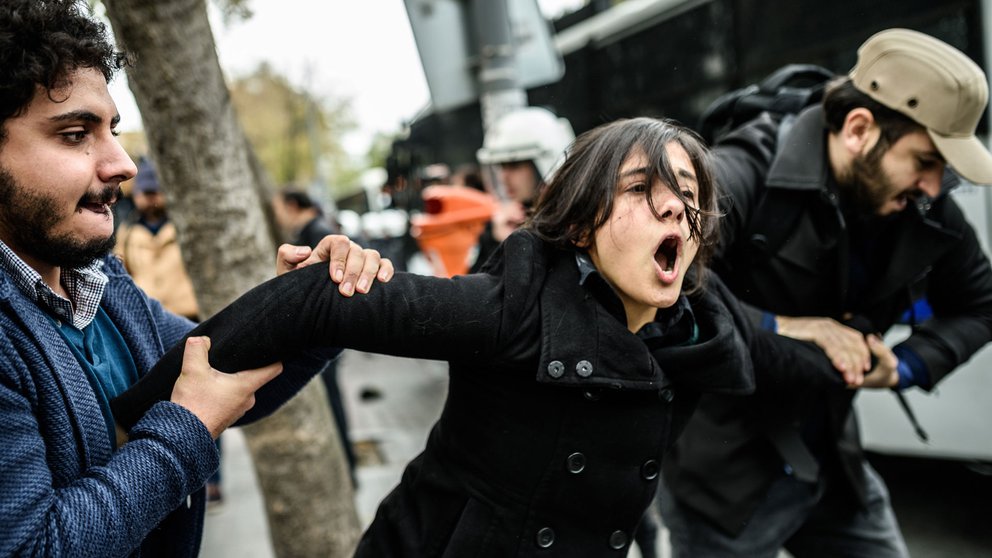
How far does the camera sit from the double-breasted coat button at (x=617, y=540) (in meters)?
1.91

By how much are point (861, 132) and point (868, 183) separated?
163mm

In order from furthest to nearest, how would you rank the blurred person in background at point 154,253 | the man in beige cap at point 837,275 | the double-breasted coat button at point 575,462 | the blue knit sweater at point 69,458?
the blurred person in background at point 154,253
the man in beige cap at point 837,275
the double-breasted coat button at point 575,462
the blue knit sweater at point 69,458

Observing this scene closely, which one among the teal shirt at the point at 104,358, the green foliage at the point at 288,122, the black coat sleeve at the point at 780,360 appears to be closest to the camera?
the teal shirt at the point at 104,358

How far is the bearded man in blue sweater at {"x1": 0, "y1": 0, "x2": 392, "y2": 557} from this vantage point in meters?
1.35

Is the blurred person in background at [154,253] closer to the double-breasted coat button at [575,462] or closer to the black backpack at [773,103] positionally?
the black backpack at [773,103]

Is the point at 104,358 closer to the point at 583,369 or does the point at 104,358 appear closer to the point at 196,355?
the point at 196,355

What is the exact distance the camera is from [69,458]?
1480 millimetres

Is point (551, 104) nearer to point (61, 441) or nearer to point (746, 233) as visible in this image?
point (746, 233)

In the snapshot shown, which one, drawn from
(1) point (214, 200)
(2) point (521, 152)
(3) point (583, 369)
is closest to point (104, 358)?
(3) point (583, 369)

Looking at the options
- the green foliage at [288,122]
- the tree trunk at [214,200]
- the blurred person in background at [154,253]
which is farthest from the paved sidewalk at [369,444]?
the green foliage at [288,122]

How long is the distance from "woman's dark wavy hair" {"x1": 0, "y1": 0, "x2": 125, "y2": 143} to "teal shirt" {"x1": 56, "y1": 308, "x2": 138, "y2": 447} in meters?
0.44

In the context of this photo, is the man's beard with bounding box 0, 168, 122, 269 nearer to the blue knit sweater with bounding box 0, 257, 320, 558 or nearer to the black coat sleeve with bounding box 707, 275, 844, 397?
the blue knit sweater with bounding box 0, 257, 320, 558

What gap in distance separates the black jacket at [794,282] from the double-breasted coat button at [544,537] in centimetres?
96

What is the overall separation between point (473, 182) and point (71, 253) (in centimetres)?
651
